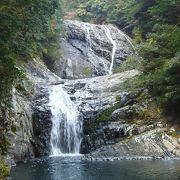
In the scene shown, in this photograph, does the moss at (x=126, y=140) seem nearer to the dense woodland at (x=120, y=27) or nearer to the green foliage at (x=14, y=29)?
the dense woodland at (x=120, y=27)

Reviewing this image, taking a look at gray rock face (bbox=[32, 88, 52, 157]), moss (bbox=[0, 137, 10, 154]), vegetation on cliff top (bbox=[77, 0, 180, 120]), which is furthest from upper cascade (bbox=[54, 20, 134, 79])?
moss (bbox=[0, 137, 10, 154])

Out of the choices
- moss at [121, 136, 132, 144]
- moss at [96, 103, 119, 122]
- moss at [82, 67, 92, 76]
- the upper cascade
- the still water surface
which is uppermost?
the upper cascade

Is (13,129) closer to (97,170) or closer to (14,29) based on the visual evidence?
(97,170)

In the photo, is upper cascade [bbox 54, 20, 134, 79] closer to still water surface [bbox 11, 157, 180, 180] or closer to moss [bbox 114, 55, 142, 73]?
moss [bbox 114, 55, 142, 73]

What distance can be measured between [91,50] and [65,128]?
15773 millimetres

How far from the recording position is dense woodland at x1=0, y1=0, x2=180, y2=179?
615 inches

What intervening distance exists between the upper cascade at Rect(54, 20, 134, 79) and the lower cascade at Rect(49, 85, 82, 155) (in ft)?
32.0

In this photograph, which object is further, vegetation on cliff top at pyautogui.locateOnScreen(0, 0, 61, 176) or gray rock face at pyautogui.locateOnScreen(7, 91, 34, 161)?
gray rock face at pyautogui.locateOnScreen(7, 91, 34, 161)

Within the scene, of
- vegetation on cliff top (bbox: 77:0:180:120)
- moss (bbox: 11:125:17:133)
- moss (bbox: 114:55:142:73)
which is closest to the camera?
moss (bbox: 11:125:17:133)

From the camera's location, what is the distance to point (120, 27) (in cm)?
4634

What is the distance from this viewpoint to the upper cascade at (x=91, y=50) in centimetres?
3762

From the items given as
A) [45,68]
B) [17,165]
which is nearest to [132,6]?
[45,68]

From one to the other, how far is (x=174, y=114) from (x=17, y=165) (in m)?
9.92

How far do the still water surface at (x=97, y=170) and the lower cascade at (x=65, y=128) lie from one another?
3.69 m
